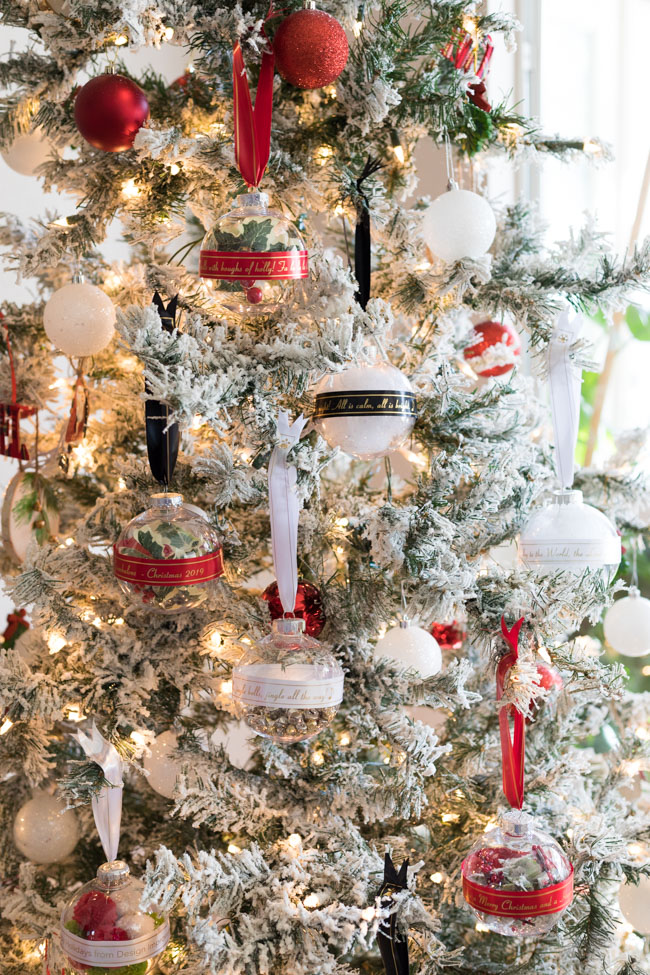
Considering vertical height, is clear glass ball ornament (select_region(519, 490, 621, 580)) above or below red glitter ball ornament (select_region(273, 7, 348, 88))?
below

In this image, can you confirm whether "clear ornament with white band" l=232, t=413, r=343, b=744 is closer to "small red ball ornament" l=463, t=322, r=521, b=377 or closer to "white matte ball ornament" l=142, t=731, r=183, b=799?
"white matte ball ornament" l=142, t=731, r=183, b=799

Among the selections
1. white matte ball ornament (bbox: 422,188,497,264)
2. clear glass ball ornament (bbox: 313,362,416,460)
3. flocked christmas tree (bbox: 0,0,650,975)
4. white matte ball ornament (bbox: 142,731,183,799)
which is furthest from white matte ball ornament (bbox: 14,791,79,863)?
white matte ball ornament (bbox: 422,188,497,264)

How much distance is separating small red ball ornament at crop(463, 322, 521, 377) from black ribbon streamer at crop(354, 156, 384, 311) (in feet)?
0.91

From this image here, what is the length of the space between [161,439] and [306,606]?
0.25m

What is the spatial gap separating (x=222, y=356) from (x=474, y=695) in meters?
0.46

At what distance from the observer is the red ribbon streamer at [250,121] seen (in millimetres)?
924

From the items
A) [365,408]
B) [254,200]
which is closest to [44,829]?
[365,408]

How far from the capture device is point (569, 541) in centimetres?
96

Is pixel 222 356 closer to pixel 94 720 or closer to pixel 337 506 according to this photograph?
pixel 337 506

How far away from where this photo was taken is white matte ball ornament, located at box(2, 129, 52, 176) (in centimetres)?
115

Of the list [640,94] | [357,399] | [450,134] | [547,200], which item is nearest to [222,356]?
[357,399]

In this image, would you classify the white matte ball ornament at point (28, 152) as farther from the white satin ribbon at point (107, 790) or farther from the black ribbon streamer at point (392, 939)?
the black ribbon streamer at point (392, 939)

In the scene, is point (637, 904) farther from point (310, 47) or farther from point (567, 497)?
point (310, 47)

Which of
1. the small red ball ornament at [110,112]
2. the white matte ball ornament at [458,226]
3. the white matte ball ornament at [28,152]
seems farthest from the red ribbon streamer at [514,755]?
the white matte ball ornament at [28,152]
